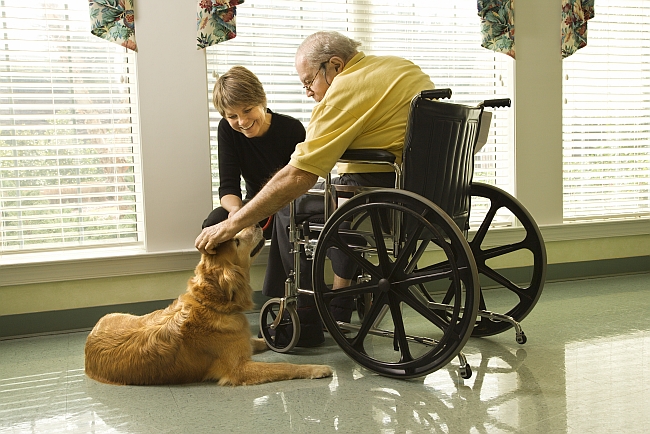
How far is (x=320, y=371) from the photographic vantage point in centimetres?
218

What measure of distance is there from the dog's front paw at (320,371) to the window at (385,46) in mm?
1304

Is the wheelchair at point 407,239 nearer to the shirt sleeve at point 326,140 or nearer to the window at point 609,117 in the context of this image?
the shirt sleeve at point 326,140

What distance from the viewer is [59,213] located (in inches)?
118

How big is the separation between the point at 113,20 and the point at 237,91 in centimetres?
71

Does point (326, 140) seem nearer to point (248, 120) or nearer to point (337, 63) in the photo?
point (337, 63)

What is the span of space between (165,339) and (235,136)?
114cm

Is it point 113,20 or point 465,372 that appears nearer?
point 465,372

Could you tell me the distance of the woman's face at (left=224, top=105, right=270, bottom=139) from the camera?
8.98ft

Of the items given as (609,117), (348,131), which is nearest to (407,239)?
(348,131)

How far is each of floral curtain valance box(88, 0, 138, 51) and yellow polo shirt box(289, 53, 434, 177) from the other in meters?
1.20

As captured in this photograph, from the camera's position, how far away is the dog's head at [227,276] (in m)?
2.15

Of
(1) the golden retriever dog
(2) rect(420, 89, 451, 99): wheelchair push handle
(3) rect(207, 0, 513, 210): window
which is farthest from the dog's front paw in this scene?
(3) rect(207, 0, 513, 210): window

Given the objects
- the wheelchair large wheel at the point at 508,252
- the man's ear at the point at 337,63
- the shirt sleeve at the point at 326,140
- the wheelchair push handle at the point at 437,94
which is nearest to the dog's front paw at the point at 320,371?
the shirt sleeve at the point at 326,140

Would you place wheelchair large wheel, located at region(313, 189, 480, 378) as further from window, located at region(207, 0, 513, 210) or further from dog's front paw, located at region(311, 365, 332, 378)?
window, located at region(207, 0, 513, 210)
